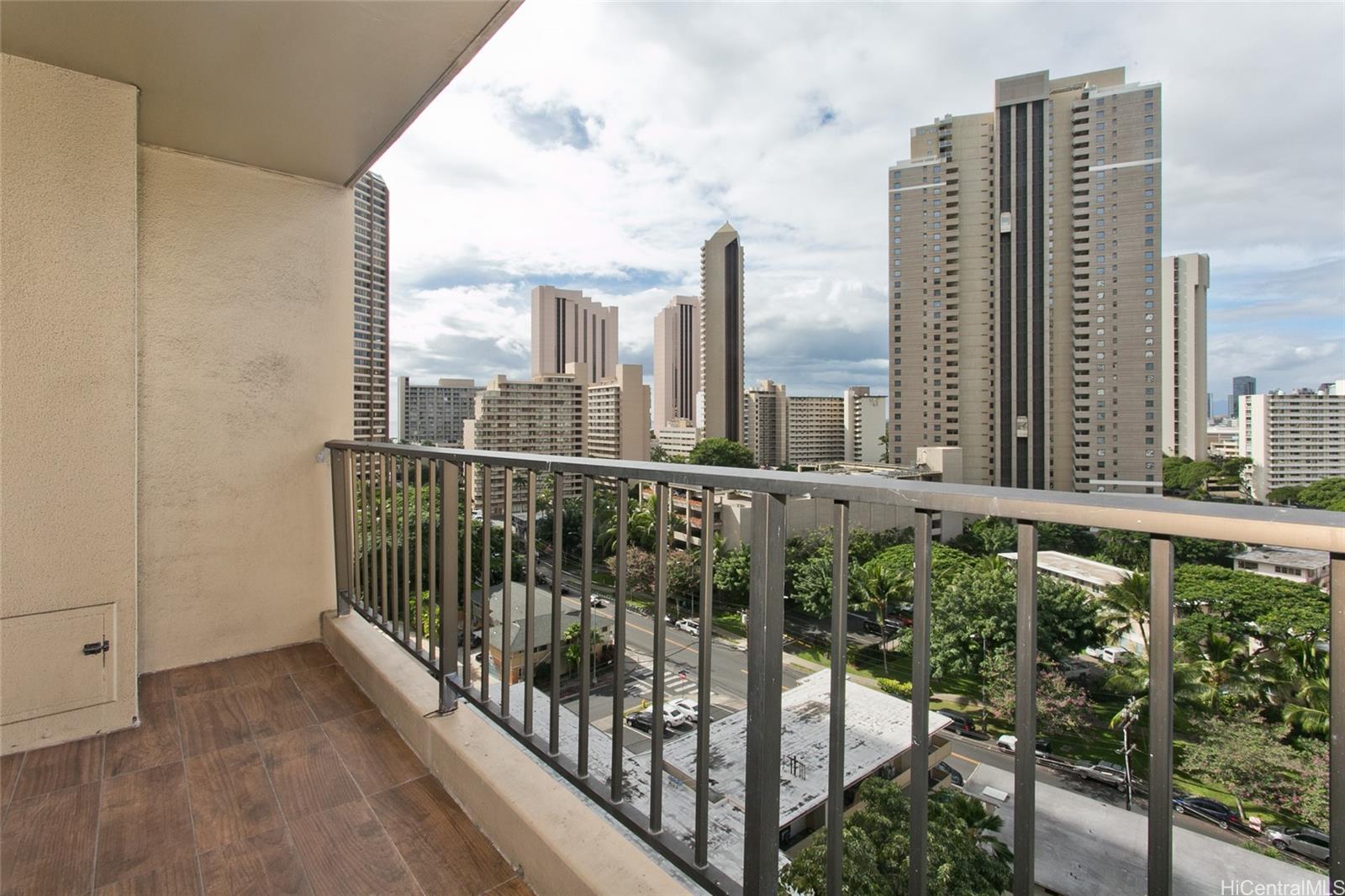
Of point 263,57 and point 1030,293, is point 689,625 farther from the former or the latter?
point 1030,293

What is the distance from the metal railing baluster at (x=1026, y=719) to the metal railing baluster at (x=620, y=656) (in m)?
0.67

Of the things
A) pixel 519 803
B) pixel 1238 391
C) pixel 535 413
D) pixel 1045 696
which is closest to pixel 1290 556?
pixel 1045 696

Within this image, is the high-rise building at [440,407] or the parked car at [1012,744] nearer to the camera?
the parked car at [1012,744]

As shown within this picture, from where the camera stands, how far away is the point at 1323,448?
19.6 m

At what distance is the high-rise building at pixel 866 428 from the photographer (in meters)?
28.9

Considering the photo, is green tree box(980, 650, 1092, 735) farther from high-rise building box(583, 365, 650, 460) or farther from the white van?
high-rise building box(583, 365, 650, 460)

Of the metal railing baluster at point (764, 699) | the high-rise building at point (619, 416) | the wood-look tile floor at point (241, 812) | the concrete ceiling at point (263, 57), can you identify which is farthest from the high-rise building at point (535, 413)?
the metal railing baluster at point (764, 699)

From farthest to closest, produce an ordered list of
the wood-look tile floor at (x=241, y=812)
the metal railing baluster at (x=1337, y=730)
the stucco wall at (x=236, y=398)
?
the stucco wall at (x=236, y=398), the wood-look tile floor at (x=241, y=812), the metal railing baluster at (x=1337, y=730)

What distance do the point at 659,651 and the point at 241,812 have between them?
4.38ft

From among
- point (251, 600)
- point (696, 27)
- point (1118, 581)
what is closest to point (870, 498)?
point (1118, 581)

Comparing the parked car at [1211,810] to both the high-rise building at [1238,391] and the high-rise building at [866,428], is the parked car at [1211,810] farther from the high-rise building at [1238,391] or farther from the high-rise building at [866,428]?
the high-rise building at [1238,391]

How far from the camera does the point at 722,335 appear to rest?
1410 inches

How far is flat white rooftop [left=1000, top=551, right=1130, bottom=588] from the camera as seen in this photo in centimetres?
69

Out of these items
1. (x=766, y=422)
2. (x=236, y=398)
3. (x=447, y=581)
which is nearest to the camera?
(x=447, y=581)
